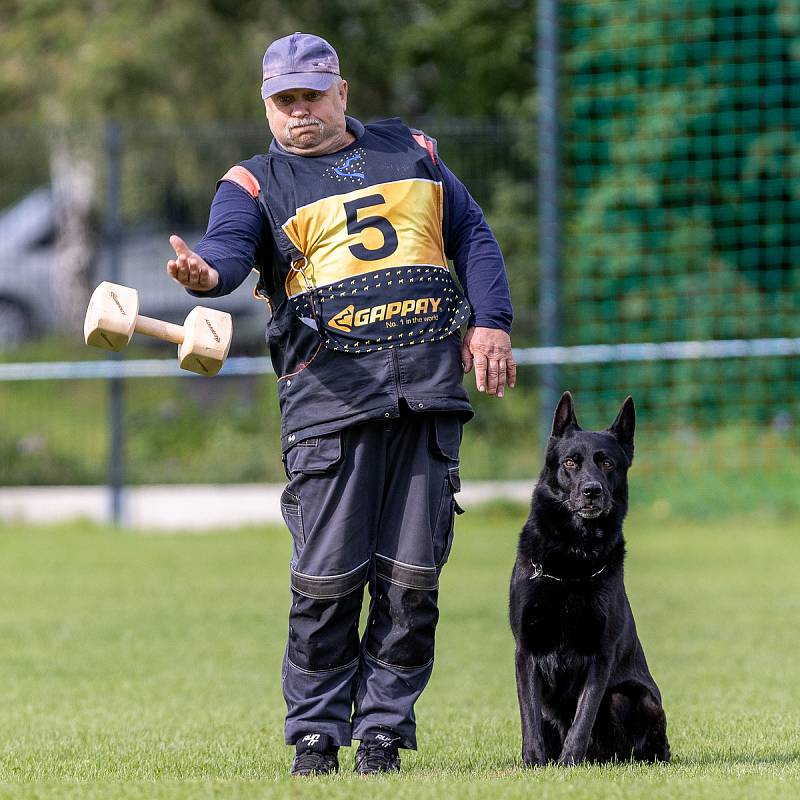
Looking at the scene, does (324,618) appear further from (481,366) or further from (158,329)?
(158,329)

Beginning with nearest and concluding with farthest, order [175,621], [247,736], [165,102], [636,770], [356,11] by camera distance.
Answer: [636,770], [247,736], [175,621], [165,102], [356,11]

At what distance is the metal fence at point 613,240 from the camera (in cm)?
1376

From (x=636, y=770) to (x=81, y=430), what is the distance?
33.3ft

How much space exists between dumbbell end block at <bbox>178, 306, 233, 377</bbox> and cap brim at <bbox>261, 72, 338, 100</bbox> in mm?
720

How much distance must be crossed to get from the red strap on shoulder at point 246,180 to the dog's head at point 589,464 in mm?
1258

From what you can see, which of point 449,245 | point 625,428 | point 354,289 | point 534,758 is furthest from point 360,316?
point 534,758

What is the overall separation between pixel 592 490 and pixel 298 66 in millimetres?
1567

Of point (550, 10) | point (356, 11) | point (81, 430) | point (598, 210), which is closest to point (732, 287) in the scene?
point (598, 210)

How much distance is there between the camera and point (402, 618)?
181 inches

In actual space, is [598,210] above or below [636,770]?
above

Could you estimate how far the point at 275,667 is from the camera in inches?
290

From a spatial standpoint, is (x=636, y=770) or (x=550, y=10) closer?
(x=636, y=770)

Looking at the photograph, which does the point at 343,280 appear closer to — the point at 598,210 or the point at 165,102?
the point at 598,210

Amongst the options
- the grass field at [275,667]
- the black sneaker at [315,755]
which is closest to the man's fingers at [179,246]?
the grass field at [275,667]
